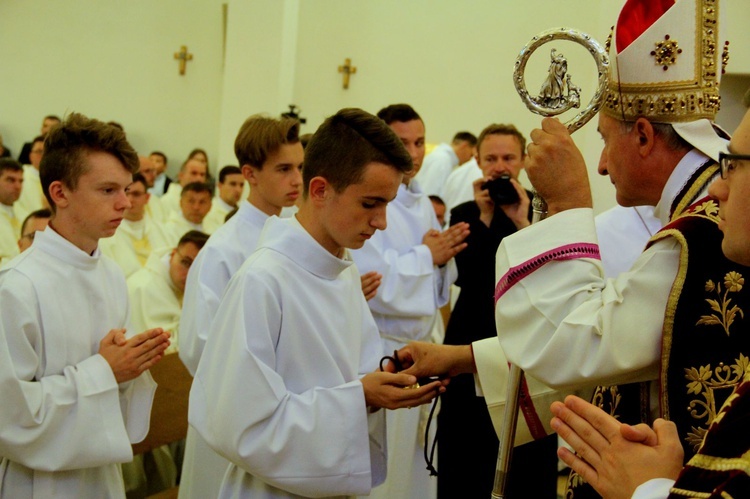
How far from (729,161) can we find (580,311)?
52 centimetres

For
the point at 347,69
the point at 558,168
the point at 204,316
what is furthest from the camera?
the point at 347,69

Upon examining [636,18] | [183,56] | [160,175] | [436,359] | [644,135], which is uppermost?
[183,56]

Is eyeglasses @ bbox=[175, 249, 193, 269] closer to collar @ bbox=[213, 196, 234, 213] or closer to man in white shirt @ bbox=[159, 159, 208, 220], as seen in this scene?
collar @ bbox=[213, 196, 234, 213]

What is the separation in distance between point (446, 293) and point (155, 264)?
2.62 metres

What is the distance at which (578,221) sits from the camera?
211cm

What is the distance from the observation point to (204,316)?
357 centimetres

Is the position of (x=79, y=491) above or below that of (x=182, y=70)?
below

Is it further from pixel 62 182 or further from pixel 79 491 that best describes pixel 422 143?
pixel 79 491

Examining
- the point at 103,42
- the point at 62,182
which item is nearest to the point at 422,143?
the point at 62,182

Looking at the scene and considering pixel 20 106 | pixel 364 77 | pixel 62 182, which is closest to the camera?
pixel 62 182

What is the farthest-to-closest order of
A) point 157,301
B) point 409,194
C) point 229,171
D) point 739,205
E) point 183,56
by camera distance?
point 183,56
point 229,171
point 157,301
point 409,194
point 739,205

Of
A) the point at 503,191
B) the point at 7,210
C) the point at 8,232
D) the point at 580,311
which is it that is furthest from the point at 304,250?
the point at 7,210

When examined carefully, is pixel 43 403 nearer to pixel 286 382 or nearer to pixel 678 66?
pixel 286 382

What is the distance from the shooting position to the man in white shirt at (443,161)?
10500mm
